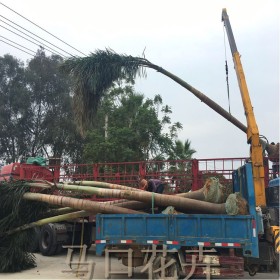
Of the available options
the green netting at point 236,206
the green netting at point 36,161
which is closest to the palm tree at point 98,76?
the green netting at point 236,206

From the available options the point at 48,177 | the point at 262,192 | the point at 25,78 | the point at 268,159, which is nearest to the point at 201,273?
A: the point at 262,192

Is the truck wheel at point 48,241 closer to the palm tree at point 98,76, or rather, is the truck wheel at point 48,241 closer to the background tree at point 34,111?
the palm tree at point 98,76

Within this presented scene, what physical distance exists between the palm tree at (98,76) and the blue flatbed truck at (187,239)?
327 centimetres

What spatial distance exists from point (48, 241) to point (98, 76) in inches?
211

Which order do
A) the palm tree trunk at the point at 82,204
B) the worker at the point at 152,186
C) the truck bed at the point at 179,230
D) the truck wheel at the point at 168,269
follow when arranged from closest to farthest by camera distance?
the truck bed at the point at 179,230
the truck wheel at the point at 168,269
the palm tree trunk at the point at 82,204
the worker at the point at 152,186

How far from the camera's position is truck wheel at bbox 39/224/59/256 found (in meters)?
11.8

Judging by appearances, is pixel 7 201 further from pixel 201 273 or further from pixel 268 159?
pixel 268 159

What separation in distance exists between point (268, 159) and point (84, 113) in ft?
16.7

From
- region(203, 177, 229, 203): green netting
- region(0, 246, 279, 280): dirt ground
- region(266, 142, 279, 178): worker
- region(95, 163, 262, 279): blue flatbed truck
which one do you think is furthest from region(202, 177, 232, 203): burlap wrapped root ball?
region(266, 142, 279, 178): worker

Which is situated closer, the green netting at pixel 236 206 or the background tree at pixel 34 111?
the green netting at pixel 236 206

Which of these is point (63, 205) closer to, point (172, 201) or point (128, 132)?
point (172, 201)

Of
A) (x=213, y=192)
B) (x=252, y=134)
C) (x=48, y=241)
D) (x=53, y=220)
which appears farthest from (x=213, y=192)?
(x=48, y=241)

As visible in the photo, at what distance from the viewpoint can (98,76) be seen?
34.4 feet

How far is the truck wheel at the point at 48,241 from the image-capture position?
11773 millimetres
